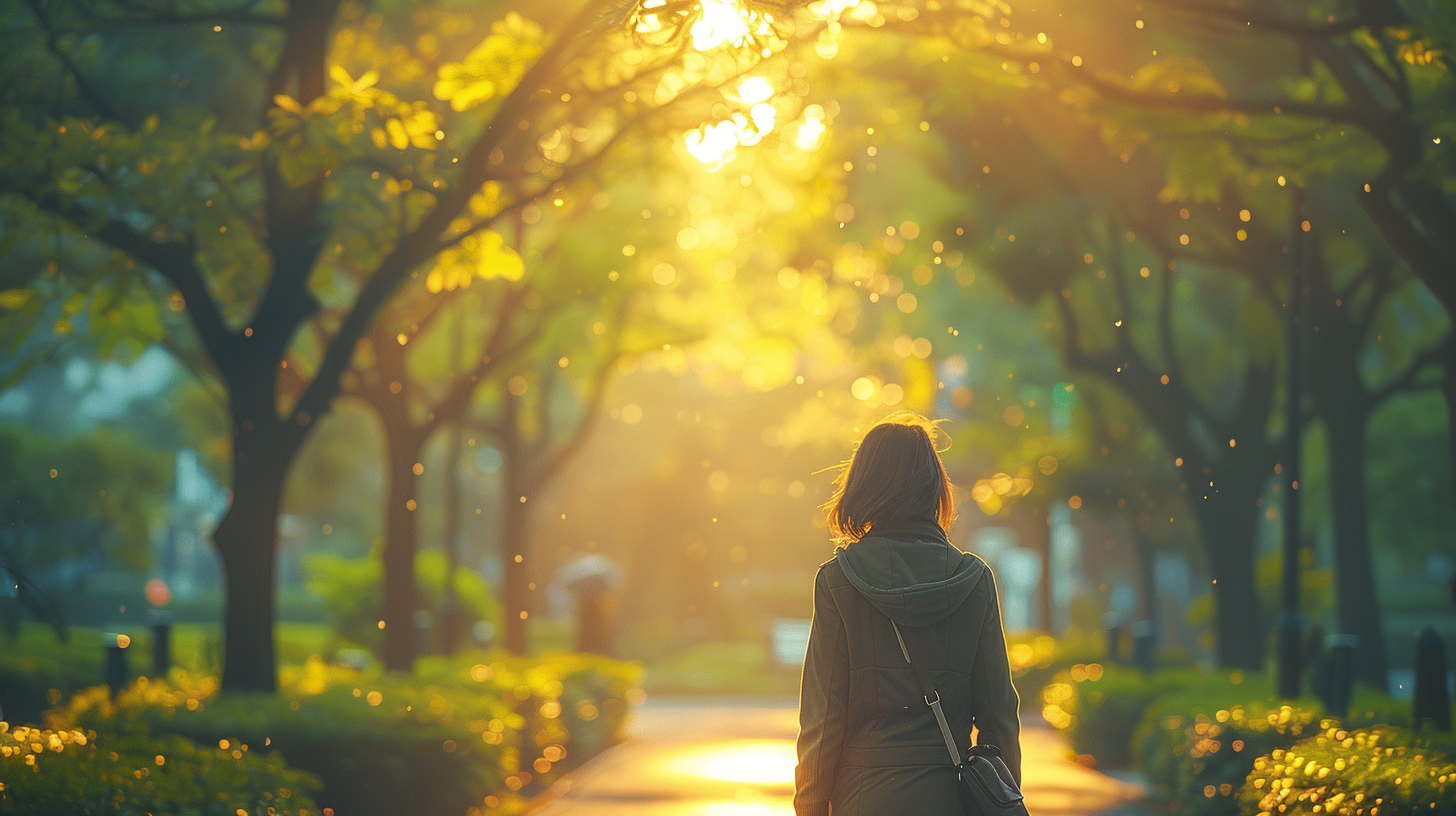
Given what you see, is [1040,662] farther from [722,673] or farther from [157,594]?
[157,594]

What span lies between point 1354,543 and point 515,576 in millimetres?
9928

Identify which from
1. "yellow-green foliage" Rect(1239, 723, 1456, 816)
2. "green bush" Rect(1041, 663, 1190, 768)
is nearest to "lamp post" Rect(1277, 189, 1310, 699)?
"green bush" Rect(1041, 663, 1190, 768)

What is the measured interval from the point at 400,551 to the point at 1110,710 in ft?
25.4

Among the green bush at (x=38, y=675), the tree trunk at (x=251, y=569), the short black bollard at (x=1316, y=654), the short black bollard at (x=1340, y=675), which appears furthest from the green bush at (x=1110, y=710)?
the green bush at (x=38, y=675)

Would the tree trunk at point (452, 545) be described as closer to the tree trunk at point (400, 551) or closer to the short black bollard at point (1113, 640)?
the tree trunk at point (400, 551)

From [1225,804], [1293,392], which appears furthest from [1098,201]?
[1225,804]

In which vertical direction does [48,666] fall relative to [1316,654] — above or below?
above

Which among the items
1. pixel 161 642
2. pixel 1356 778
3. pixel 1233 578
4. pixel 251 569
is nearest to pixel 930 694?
pixel 1356 778

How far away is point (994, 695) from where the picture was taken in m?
4.02

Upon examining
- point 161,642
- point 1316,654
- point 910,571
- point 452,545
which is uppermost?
point 452,545

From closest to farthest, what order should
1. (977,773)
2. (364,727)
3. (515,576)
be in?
(977,773), (364,727), (515,576)

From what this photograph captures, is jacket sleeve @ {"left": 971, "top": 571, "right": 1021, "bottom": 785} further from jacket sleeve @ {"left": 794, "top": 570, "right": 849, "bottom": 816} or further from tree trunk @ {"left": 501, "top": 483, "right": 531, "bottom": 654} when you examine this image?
tree trunk @ {"left": 501, "top": 483, "right": 531, "bottom": 654}

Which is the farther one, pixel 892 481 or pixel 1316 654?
pixel 1316 654

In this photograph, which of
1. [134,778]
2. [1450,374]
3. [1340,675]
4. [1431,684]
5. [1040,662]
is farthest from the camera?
[1040,662]
